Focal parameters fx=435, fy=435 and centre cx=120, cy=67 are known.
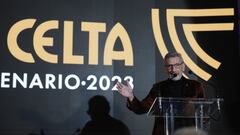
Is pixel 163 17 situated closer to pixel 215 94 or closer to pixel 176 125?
pixel 215 94

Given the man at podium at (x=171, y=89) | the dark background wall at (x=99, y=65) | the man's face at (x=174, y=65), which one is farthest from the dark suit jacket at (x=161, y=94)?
the dark background wall at (x=99, y=65)

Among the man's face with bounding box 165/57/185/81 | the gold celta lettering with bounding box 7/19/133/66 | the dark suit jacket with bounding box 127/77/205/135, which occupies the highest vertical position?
the gold celta lettering with bounding box 7/19/133/66

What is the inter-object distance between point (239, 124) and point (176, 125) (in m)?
1.53

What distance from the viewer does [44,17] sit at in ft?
14.2

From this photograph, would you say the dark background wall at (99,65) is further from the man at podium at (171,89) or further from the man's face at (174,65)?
the man's face at (174,65)

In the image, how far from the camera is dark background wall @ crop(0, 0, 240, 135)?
13.7ft

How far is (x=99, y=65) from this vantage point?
435 cm

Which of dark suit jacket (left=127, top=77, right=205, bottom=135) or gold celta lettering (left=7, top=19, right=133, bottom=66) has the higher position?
gold celta lettering (left=7, top=19, right=133, bottom=66)

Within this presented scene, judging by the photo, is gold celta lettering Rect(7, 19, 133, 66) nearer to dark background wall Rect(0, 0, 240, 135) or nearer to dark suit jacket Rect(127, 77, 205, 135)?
dark background wall Rect(0, 0, 240, 135)

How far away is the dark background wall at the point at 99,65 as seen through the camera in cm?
418

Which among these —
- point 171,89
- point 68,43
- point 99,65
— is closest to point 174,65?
point 171,89

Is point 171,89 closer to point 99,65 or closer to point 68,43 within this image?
point 99,65

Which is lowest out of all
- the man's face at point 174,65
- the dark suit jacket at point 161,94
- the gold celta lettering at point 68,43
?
the dark suit jacket at point 161,94

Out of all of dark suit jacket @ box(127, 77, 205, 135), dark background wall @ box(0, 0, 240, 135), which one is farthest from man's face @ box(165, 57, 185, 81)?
dark background wall @ box(0, 0, 240, 135)
